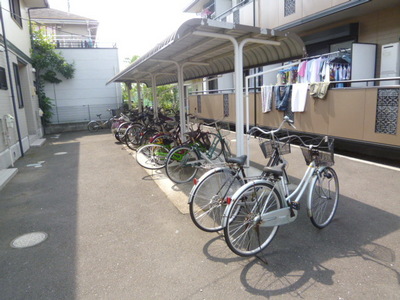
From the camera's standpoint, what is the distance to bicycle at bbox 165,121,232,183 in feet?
17.3

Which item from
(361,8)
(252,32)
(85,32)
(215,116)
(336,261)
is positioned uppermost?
(85,32)

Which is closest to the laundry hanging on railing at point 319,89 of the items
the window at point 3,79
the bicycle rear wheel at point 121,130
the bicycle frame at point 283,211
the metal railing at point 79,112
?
the bicycle frame at point 283,211

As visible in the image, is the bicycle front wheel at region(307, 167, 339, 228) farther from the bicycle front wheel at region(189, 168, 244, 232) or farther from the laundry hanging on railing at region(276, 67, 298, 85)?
the laundry hanging on railing at region(276, 67, 298, 85)

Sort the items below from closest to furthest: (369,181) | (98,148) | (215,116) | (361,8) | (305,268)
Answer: (305,268), (369,181), (361,8), (98,148), (215,116)

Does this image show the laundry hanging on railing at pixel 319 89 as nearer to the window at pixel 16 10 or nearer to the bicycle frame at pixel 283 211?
the bicycle frame at pixel 283 211

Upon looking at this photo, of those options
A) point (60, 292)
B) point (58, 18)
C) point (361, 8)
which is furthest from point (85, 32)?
point (60, 292)

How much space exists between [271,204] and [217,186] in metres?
0.79

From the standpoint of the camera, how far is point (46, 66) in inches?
571

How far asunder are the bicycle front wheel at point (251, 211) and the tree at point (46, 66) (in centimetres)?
1410

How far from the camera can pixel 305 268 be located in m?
2.70

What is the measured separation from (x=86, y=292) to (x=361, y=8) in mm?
8738

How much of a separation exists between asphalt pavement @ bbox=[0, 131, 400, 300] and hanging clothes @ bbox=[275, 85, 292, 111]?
3.59 meters

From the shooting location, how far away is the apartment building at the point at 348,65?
582 centimetres

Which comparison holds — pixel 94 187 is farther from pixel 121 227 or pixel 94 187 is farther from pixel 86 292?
pixel 86 292
